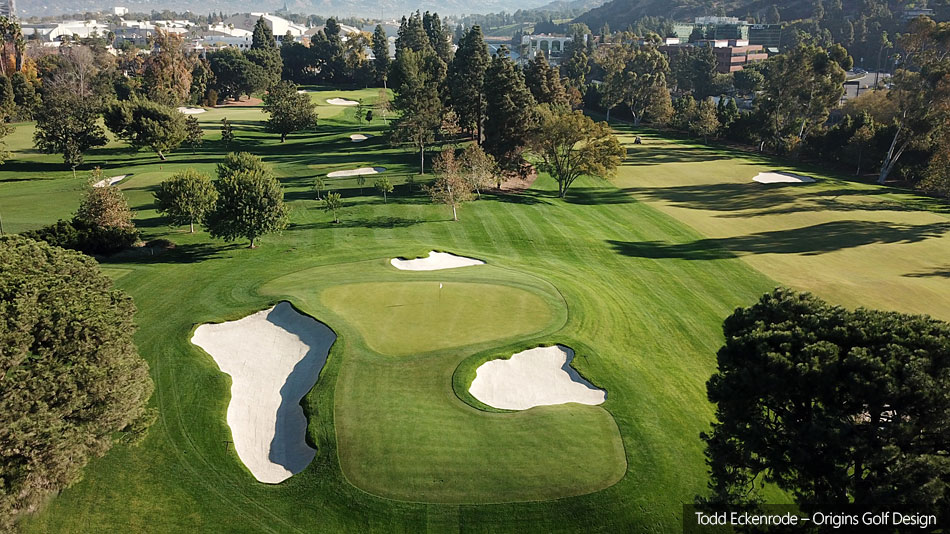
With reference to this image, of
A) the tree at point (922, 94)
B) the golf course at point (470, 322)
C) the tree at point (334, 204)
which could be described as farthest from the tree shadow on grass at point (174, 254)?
the tree at point (922, 94)

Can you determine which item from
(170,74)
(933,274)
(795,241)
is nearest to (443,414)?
(933,274)

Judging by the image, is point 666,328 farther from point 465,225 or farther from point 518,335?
point 465,225

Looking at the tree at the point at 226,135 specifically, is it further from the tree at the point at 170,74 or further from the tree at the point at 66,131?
the tree at the point at 170,74

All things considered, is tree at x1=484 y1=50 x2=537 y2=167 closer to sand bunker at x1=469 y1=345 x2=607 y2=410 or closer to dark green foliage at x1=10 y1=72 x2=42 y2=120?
sand bunker at x1=469 y1=345 x2=607 y2=410

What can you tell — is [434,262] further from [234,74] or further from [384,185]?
[234,74]

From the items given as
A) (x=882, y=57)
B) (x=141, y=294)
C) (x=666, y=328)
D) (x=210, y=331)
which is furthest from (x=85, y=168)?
(x=882, y=57)

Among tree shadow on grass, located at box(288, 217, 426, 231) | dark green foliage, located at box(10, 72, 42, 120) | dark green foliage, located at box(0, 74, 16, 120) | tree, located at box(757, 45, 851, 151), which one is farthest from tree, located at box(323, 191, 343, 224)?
dark green foliage, located at box(0, 74, 16, 120)

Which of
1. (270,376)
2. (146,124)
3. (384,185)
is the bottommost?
(270,376)
